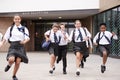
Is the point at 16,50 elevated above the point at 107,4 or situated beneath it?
situated beneath

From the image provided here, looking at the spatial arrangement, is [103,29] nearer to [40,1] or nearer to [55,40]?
[55,40]

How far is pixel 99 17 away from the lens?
25.4m

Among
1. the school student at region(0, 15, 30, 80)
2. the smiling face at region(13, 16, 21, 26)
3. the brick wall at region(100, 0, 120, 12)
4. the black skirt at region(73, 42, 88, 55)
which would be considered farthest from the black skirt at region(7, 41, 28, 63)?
the brick wall at region(100, 0, 120, 12)

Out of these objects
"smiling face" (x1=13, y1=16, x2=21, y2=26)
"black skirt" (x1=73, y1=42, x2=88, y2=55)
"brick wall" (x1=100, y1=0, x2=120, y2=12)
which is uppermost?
"brick wall" (x1=100, y1=0, x2=120, y2=12)

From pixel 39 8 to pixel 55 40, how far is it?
15.8 m

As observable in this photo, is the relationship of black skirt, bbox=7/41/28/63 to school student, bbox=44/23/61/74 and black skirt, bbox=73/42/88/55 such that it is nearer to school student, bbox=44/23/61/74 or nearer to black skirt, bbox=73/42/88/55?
school student, bbox=44/23/61/74

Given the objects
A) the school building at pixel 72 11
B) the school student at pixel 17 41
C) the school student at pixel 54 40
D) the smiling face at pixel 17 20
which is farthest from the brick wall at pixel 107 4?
the school student at pixel 17 41

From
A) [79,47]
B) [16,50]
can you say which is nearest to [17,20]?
[16,50]

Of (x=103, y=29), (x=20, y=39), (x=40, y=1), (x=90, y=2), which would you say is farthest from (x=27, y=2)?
(x=20, y=39)

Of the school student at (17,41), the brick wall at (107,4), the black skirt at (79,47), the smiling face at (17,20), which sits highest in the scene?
the brick wall at (107,4)

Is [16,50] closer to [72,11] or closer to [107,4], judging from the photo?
[107,4]

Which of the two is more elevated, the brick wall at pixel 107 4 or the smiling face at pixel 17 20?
the brick wall at pixel 107 4

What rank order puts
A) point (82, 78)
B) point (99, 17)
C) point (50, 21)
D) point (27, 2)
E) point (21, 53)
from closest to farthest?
point (21, 53) < point (82, 78) < point (99, 17) < point (27, 2) < point (50, 21)

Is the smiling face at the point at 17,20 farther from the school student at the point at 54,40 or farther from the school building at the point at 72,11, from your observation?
the school building at the point at 72,11
